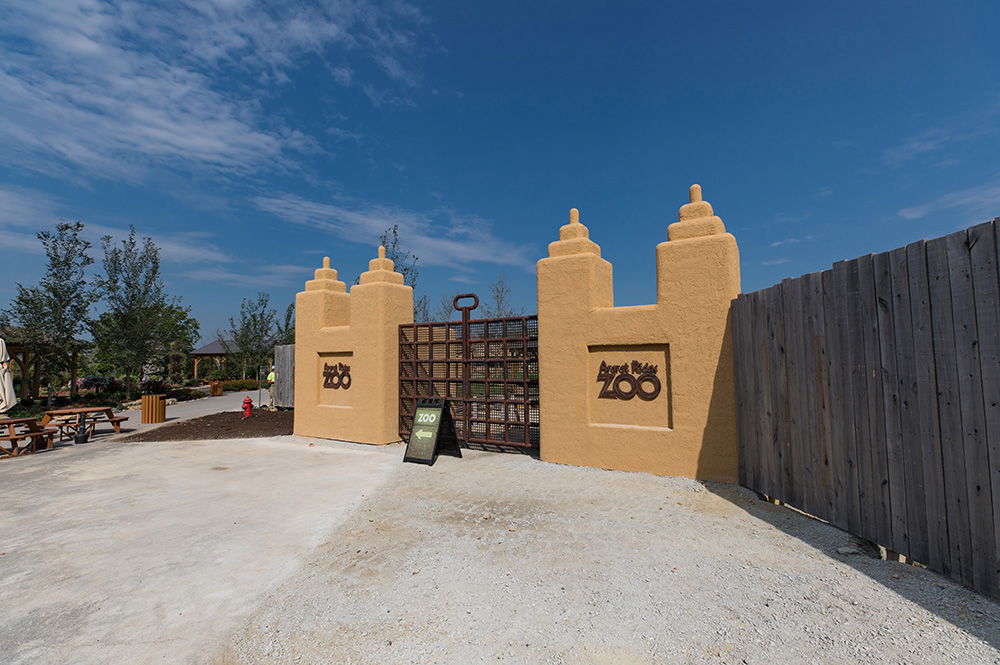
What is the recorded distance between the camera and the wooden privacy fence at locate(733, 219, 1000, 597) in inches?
107

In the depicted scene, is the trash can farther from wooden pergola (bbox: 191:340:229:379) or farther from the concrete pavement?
wooden pergola (bbox: 191:340:229:379)

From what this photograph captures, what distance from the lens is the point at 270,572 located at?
3.52 m

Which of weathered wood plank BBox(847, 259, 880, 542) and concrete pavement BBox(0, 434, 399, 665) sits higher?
weathered wood plank BBox(847, 259, 880, 542)

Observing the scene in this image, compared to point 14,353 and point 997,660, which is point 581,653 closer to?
point 997,660

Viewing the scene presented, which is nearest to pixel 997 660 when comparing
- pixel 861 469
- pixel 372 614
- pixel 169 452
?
pixel 861 469

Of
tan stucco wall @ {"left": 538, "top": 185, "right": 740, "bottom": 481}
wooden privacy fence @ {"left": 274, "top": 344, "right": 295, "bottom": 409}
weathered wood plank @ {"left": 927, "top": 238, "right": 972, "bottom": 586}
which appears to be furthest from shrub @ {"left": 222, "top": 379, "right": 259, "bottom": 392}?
weathered wood plank @ {"left": 927, "top": 238, "right": 972, "bottom": 586}

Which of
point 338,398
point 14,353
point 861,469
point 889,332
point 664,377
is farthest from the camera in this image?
point 14,353

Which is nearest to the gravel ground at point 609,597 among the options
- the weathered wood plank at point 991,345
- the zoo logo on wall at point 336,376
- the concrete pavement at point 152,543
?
the concrete pavement at point 152,543

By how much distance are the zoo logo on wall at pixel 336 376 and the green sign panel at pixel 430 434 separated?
2.46 metres

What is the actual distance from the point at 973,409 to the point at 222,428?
45.3 ft

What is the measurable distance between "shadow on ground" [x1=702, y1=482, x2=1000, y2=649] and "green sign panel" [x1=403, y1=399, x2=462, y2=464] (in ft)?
15.3

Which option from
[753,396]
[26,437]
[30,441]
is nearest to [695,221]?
[753,396]

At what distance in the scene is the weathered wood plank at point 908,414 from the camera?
3.12m

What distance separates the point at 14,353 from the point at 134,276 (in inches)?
213
